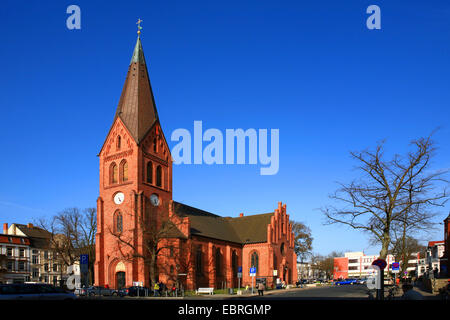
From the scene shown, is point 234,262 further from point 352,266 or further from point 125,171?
point 352,266

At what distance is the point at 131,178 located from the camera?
178 ft

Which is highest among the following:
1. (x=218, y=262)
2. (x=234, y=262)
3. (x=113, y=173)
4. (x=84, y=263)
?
(x=113, y=173)

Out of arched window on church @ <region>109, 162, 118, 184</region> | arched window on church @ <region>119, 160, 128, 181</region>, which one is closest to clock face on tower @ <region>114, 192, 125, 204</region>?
arched window on church @ <region>119, 160, 128, 181</region>

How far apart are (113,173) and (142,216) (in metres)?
7.56

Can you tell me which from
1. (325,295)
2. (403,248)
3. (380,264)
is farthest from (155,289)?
(380,264)

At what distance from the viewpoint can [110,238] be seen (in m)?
54.0

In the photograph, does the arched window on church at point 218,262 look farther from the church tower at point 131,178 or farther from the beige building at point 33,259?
the beige building at point 33,259

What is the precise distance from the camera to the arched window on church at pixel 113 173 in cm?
5637

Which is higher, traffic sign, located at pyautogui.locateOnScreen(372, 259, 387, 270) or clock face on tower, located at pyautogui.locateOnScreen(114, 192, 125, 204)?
clock face on tower, located at pyautogui.locateOnScreen(114, 192, 125, 204)

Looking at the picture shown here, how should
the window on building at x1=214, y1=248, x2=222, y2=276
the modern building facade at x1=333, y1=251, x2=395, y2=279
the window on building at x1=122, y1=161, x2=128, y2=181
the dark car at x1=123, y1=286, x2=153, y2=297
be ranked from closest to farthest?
the dark car at x1=123, y1=286, x2=153, y2=297 → the window on building at x1=122, y1=161, x2=128, y2=181 → the window on building at x1=214, y1=248, x2=222, y2=276 → the modern building facade at x1=333, y1=251, x2=395, y2=279

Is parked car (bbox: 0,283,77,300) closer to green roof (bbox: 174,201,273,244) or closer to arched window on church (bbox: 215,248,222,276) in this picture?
green roof (bbox: 174,201,273,244)

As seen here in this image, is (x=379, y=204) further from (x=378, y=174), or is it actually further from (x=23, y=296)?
(x=23, y=296)

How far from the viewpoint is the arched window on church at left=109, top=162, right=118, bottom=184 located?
56369 mm
